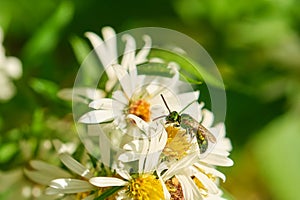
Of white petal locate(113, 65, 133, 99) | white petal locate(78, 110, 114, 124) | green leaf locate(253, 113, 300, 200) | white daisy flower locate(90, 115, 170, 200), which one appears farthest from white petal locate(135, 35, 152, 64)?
green leaf locate(253, 113, 300, 200)

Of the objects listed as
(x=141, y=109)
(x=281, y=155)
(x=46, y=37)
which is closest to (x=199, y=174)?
(x=141, y=109)

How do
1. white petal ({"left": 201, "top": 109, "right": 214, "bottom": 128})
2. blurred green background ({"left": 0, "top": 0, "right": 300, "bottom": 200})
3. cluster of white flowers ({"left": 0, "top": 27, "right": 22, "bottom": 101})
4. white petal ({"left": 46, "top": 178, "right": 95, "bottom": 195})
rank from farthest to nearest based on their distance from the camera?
1. blurred green background ({"left": 0, "top": 0, "right": 300, "bottom": 200})
2. cluster of white flowers ({"left": 0, "top": 27, "right": 22, "bottom": 101})
3. white petal ({"left": 201, "top": 109, "right": 214, "bottom": 128})
4. white petal ({"left": 46, "top": 178, "right": 95, "bottom": 195})

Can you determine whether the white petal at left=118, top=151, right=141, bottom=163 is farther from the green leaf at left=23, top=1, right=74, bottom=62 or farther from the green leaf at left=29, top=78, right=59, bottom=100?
the green leaf at left=23, top=1, right=74, bottom=62

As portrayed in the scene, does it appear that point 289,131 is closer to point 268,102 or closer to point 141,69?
point 268,102

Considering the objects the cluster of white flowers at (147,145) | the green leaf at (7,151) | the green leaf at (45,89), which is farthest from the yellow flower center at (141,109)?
the green leaf at (7,151)

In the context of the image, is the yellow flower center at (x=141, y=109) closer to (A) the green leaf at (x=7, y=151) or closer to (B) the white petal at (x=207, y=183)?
(B) the white petal at (x=207, y=183)

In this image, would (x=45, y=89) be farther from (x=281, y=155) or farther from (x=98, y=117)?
(x=281, y=155)

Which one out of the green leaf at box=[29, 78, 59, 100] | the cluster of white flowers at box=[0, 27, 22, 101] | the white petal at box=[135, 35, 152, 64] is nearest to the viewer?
the white petal at box=[135, 35, 152, 64]

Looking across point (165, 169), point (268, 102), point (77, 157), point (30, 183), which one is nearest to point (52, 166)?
point (77, 157)
